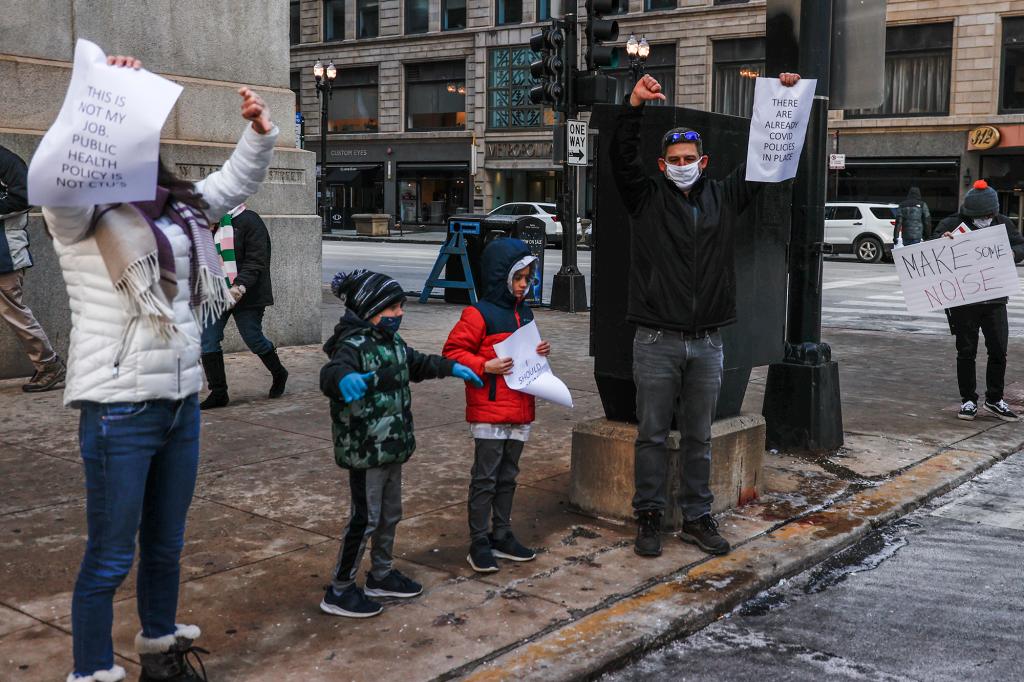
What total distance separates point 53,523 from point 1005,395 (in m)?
7.81

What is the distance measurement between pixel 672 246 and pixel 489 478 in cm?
134

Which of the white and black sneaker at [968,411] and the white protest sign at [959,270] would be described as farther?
the white and black sneaker at [968,411]

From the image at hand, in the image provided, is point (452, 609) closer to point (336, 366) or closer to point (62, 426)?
point (336, 366)

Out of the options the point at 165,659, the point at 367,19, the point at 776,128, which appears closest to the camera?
the point at 165,659

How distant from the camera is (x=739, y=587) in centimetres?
476

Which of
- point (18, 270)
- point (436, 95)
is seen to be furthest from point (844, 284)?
point (436, 95)

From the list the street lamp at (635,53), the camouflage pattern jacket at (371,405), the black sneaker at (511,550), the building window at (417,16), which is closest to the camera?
the camouflage pattern jacket at (371,405)

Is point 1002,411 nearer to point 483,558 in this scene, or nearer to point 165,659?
point 483,558

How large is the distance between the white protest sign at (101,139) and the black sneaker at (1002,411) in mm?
7330

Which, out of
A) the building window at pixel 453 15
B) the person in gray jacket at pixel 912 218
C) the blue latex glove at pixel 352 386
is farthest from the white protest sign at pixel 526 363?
the building window at pixel 453 15

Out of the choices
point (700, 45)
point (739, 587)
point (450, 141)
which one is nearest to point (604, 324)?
point (739, 587)

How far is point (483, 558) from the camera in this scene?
4.80 metres

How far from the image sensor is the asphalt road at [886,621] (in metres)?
4.04

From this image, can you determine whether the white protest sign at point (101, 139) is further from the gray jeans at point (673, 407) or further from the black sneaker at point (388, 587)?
the gray jeans at point (673, 407)
